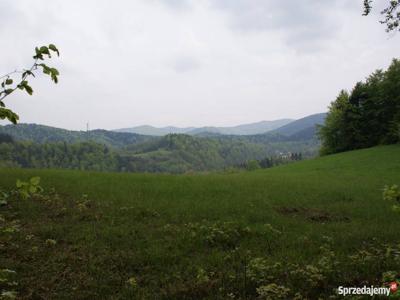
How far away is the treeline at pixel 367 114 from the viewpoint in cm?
5966

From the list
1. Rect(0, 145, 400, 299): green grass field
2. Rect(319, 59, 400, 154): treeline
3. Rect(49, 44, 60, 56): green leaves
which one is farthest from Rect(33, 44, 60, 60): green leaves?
Rect(319, 59, 400, 154): treeline

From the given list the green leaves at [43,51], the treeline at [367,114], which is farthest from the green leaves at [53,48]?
the treeline at [367,114]

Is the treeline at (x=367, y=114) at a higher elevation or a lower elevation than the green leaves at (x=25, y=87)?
higher

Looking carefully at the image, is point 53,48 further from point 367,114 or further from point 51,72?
point 367,114

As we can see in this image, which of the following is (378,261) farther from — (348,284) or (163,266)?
(163,266)

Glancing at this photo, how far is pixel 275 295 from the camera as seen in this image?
21.9 ft

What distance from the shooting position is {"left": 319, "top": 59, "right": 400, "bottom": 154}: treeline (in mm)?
59656

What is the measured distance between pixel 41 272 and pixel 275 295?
591 centimetres

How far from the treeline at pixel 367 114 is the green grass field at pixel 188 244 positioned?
48.4 meters

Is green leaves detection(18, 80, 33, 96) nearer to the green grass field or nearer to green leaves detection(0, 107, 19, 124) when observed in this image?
green leaves detection(0, 107, 19, 124)

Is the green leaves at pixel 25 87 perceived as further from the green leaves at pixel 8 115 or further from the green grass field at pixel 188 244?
the green grass field at pixel 188 244

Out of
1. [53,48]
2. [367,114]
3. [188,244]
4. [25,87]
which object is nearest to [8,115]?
[25,87]

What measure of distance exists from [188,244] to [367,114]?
6205 cm

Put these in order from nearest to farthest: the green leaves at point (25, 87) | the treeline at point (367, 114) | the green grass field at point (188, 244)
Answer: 1. the green leaves at point (25, 87)
2. the green grass field at point (188, 244)
3. the treeline at point (367, 114)
